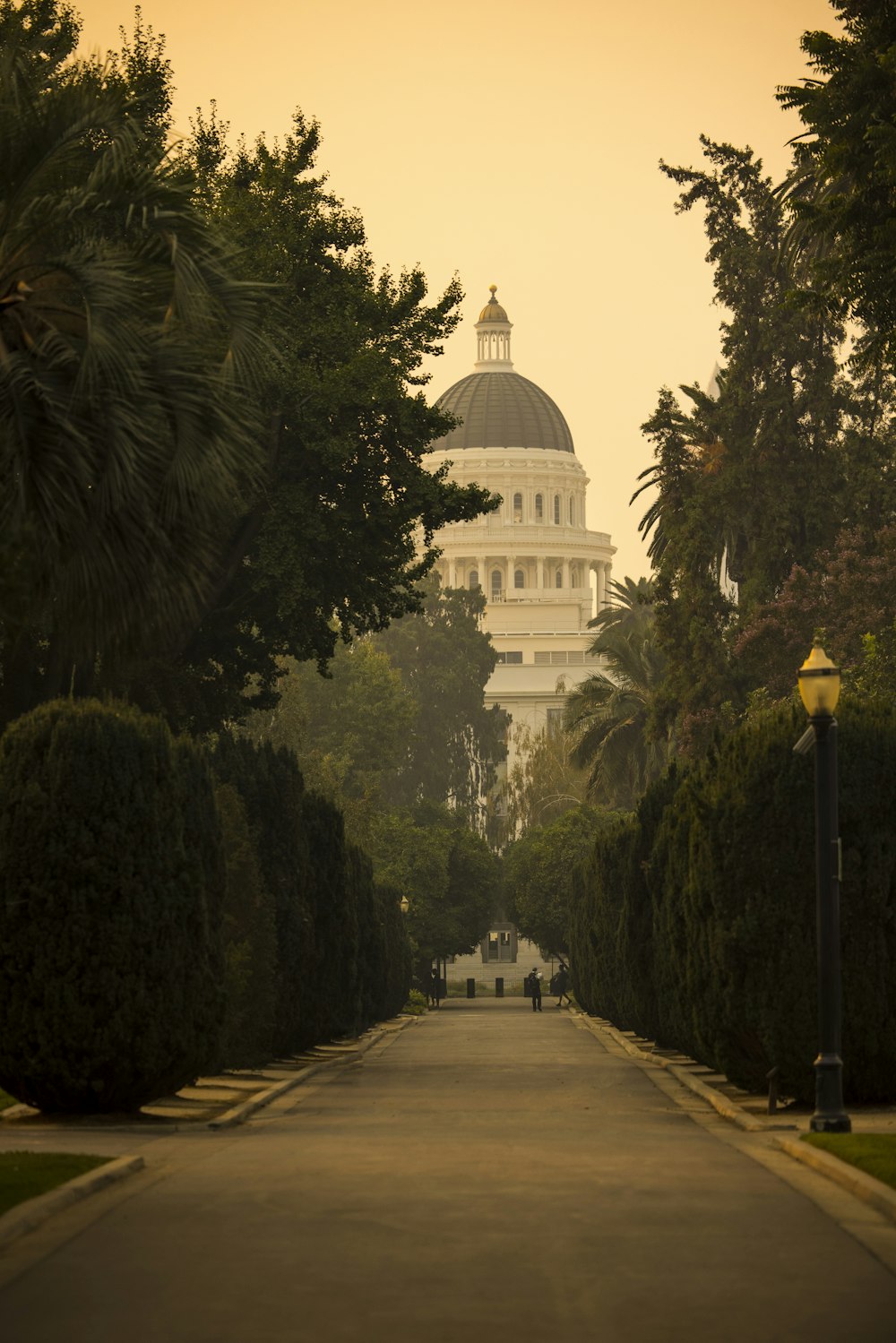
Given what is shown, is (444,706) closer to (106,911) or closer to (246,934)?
(246,934)

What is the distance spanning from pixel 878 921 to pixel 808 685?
3567mm

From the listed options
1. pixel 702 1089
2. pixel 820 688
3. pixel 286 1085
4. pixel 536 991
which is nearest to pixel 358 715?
pixel 536 991

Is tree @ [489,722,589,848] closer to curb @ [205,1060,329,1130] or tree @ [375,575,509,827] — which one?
tree @ [375,575,509,827]

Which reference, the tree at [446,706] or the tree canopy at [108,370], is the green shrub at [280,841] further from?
the tree at [446,706]

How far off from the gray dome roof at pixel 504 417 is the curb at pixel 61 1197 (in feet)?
547

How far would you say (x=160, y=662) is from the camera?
32.0 metres

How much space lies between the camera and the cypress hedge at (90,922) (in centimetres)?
2030

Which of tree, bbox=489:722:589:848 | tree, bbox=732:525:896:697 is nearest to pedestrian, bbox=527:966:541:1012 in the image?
tree, bbox=489:722:589:848

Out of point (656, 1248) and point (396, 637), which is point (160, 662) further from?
point (396, 637)

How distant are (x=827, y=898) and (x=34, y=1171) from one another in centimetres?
775

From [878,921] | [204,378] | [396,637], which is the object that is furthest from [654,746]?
[204,378]

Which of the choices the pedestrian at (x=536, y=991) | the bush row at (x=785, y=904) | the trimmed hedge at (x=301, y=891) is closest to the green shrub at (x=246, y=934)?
the trimmed hedge at (x=301, y=891)

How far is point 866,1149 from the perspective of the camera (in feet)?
54.0

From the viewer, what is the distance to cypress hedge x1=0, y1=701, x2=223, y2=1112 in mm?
20297
